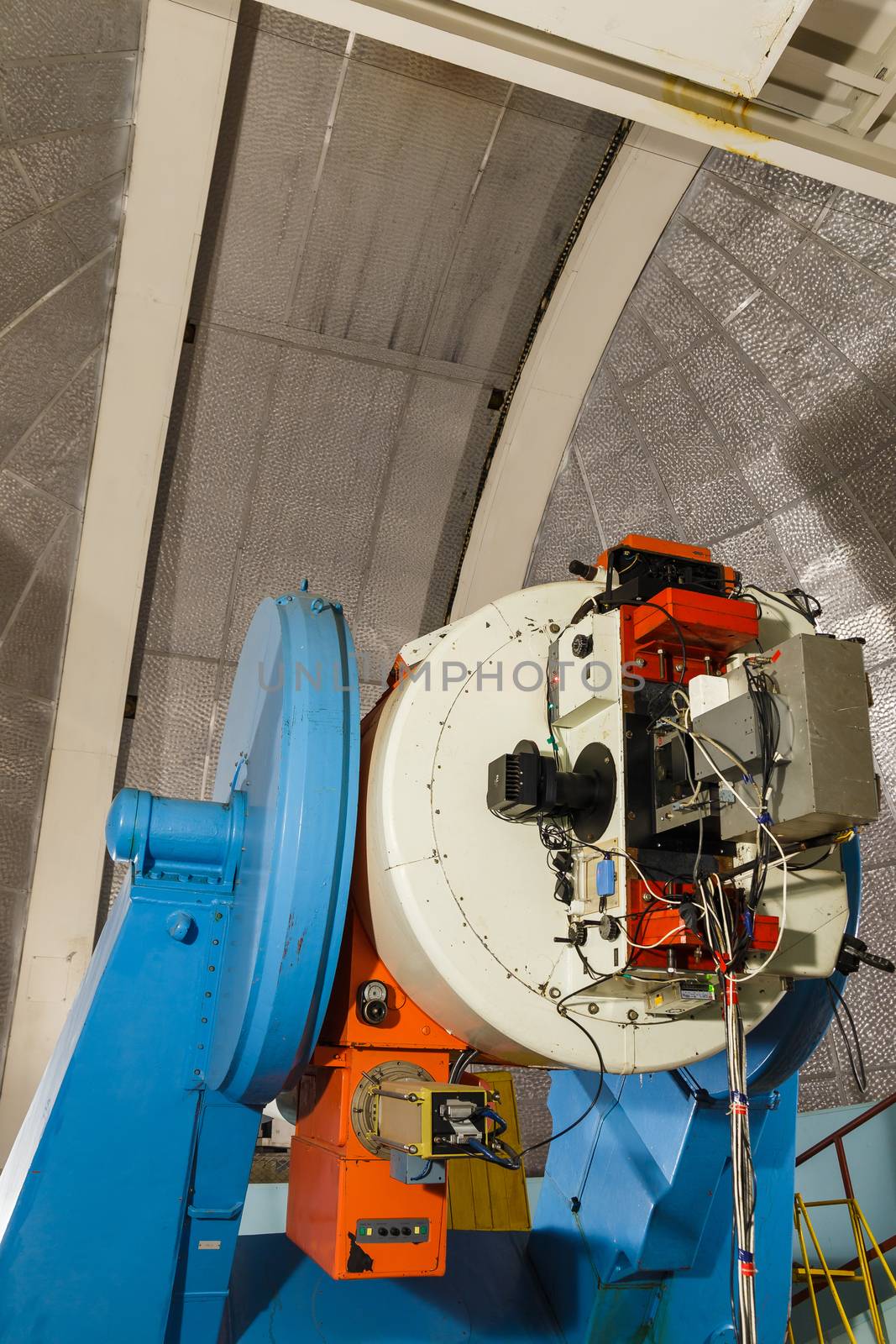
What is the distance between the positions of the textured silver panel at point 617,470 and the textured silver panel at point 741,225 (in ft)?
2.60

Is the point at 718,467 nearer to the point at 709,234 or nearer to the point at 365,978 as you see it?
the point at 709,234

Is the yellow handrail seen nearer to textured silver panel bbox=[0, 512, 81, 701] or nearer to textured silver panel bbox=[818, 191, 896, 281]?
textured silver panel bbox=[818, 191, 896, 281]

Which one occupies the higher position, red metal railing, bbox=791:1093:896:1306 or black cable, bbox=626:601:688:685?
black cable, bbox=626:601:688:685

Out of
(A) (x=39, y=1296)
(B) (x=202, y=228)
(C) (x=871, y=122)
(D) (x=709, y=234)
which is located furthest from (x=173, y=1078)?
(D) (x=709, y=234)

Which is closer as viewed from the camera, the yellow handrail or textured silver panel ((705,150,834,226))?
the yellow handrail

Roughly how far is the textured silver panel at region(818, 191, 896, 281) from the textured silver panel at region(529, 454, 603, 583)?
5.35 ft

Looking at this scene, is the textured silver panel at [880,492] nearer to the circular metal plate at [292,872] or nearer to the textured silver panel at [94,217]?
the circular metal plate at [292,872]

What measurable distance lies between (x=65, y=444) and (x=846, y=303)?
10.2 ft

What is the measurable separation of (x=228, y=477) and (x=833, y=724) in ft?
11.7

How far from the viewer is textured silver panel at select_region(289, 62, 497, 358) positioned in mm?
3834

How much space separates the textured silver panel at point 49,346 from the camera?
153 inches

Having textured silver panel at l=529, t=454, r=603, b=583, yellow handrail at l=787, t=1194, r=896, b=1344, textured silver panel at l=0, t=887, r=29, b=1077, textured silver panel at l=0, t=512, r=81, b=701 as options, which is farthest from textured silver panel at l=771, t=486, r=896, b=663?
textured silver panel at l=0, t=887, r=29, b=1077

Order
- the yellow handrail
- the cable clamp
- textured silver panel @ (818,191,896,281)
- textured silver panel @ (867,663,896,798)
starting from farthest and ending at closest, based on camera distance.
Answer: textured silver panel @ (867,663,896,798), textured silver panel @ (818,191,896,281), the yellow handrail, the cable clamp

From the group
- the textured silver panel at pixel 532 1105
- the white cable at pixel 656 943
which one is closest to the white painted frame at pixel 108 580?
the textured silver panel at pixel 532 1105
